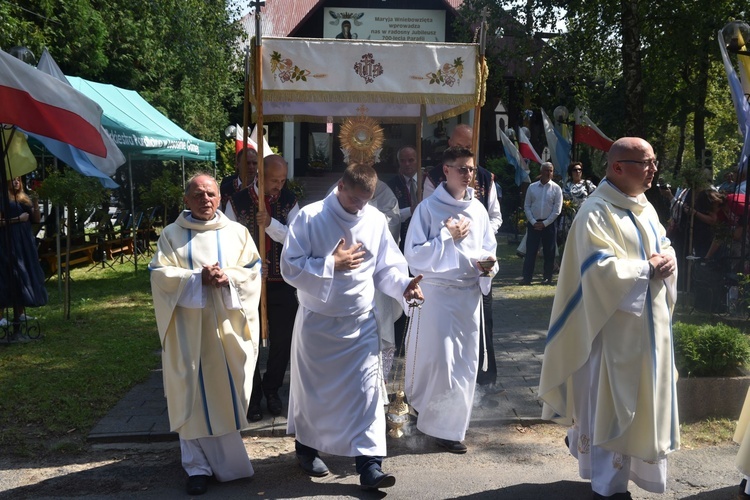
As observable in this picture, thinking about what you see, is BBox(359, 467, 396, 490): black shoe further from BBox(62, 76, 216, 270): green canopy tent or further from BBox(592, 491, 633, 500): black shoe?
BBox(62, 76, 216, 270): green canopy tent

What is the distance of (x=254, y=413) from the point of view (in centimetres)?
649

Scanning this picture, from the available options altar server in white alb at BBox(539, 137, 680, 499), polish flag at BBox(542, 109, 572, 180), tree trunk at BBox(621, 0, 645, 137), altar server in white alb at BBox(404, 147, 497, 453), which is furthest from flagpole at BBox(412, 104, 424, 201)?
polish flag at BBox(542, 109, 572, 180)

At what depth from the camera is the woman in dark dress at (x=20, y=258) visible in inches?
380

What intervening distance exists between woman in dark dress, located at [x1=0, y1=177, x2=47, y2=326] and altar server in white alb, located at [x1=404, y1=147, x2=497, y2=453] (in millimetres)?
5518

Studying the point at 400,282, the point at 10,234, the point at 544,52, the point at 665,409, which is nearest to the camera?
the point at 665,409

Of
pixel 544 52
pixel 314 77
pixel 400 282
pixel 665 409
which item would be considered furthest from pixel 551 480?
pixel 544 52

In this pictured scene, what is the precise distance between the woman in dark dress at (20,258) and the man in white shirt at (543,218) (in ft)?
25.5

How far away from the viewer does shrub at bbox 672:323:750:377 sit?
6.33m

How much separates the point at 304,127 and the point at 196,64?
4.49m

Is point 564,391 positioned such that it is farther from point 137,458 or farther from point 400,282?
point 137,458

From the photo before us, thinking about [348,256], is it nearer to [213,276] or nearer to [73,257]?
[213,276]

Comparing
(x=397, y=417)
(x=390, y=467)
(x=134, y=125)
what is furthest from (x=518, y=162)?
(x=390, y=467)

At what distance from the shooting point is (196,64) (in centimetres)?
2784

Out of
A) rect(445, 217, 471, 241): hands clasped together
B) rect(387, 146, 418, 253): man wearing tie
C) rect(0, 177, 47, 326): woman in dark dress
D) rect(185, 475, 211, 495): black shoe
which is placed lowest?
rect(185, 475, 211, 495): black shoe
